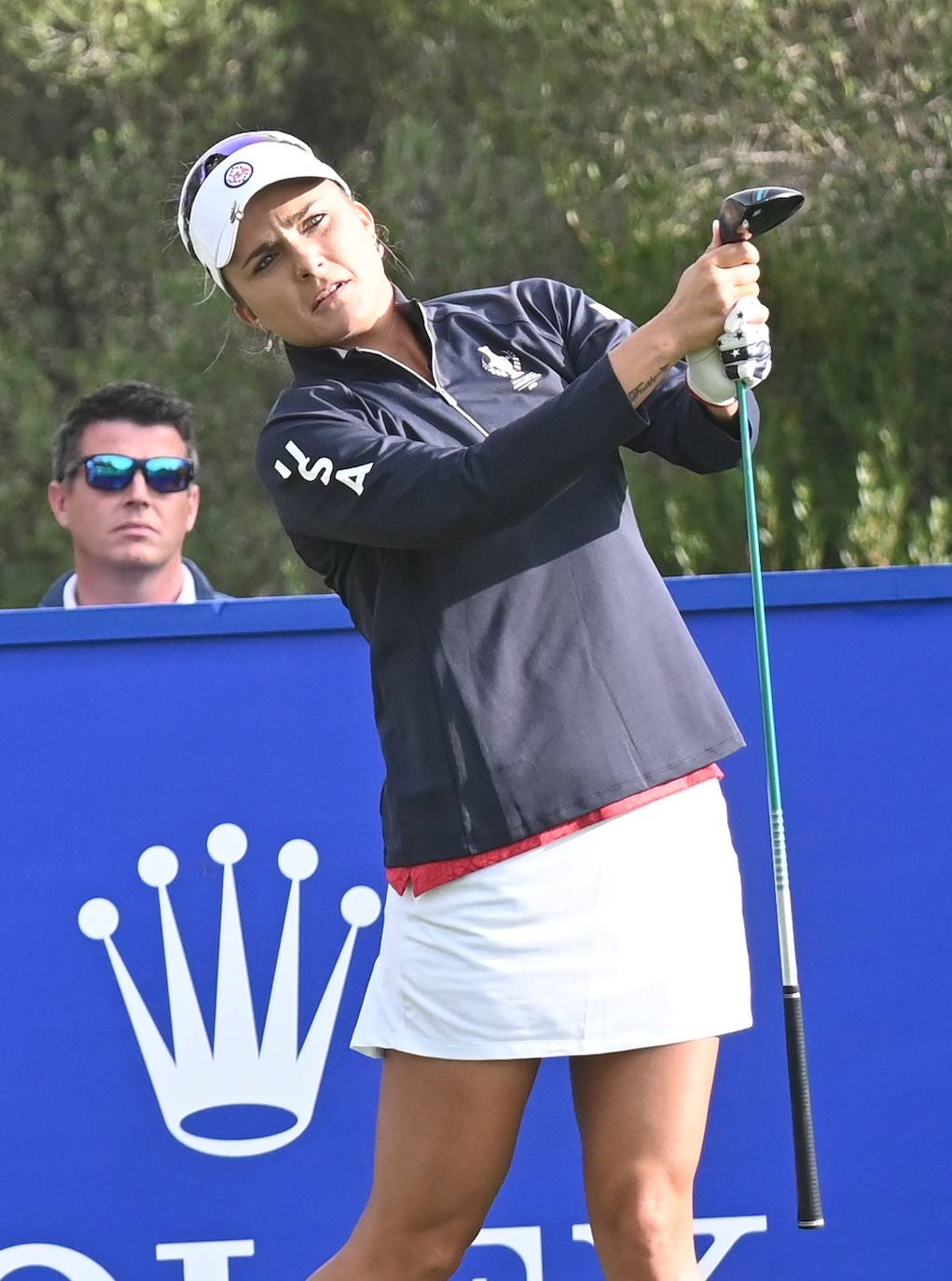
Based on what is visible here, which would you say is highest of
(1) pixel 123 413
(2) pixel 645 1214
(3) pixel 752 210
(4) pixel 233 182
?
(1) pixel 123 413

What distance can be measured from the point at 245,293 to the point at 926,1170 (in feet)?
5.30

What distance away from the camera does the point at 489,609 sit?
2.10 metres

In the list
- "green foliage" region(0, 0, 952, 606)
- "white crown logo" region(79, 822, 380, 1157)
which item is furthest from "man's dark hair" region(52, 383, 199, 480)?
"green foliage" region(0, 0, 952, 606)

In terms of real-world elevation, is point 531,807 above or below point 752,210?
below

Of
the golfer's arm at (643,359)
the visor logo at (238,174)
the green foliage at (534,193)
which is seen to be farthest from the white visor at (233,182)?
the green foliage at (534,193)

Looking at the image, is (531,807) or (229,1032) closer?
(531,807)

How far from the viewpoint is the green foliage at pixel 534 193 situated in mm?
9023

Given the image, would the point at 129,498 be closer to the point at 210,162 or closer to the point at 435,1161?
the point at 210,162

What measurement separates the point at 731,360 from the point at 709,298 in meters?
0.08

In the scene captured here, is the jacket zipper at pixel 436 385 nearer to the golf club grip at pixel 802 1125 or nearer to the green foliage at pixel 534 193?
the golf club grip at pixel 802 1125

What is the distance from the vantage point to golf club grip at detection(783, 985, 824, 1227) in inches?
81.2

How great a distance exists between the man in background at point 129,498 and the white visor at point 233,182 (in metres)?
1.81

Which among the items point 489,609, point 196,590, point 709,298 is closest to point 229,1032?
point 489,609

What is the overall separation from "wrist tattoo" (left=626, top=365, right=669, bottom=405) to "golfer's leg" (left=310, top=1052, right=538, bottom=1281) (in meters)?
0.78
